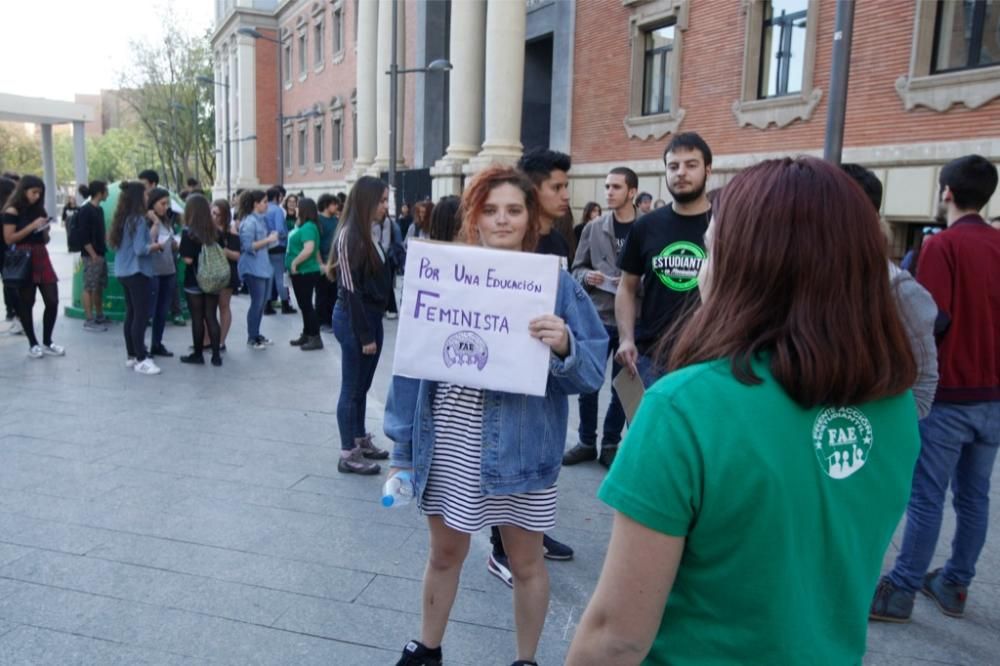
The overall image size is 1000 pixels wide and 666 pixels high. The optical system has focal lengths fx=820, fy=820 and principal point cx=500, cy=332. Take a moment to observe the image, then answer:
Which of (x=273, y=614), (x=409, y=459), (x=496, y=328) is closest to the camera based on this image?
(x=496, y=328)

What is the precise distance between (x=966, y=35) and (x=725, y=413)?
11.8m

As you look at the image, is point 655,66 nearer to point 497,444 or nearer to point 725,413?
point 497,444

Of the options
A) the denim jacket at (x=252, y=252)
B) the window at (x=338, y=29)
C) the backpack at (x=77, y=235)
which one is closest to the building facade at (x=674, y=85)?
the window at (x=338, y=29)

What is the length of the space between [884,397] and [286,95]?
46641 millimetres

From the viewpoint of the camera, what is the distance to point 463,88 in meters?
21.2

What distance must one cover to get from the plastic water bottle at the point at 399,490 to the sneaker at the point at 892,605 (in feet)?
7.28

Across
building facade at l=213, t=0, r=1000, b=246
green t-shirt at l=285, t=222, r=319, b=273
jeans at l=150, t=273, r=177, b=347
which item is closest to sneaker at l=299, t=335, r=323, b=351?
green t-shirt at l=285, t=222, r=319, b=273

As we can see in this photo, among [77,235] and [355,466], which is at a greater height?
[77,235]

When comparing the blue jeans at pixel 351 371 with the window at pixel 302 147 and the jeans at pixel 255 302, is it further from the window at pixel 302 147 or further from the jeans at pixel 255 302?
the window at pixel 302 147

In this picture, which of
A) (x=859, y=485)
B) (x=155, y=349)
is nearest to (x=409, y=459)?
(x=859, y=485)

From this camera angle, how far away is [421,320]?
2.69 meters

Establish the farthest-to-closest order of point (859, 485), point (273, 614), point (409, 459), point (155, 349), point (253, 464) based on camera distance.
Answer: point (155, 349)
point (253, 464)
point (273, 614)
point (409, 459)
point (859, 485)

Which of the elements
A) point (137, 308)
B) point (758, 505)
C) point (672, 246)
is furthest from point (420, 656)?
point (137, 308)

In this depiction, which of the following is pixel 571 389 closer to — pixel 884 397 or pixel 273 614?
pixel 884 397
